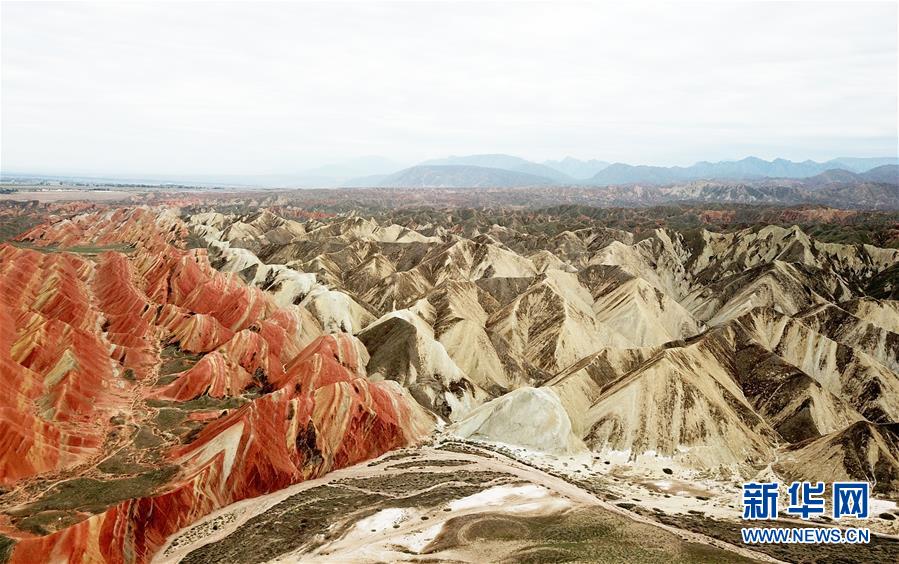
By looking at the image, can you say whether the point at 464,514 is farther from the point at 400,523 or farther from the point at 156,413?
the point at 156,413

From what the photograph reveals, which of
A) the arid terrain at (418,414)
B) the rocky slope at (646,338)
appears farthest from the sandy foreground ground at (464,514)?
the rocky slope at (646,338)

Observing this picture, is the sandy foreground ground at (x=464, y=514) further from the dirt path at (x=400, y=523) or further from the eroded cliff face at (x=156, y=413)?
the eroded cliff face at (x=156, y=413)

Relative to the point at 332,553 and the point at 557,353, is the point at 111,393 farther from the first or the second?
the point at 557,353

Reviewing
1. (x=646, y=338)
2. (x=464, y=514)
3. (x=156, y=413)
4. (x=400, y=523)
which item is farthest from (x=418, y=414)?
(x=646, y=338)

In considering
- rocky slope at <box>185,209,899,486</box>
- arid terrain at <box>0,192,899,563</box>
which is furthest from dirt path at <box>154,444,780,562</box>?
rocky slope at <box>185,209,899,486</box>

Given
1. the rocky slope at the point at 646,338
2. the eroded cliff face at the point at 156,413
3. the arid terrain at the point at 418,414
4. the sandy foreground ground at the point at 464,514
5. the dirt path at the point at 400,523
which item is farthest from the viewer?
the rocky slope at the point at 646,338

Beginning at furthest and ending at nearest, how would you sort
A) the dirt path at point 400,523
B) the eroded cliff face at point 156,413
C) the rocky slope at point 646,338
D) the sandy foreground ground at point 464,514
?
1. the rocky slope at point 646,338
2. the eroded cliff face at point 156,413
3. the dirt path at point 400,523
4. the sandy foreground ground at point 464,514

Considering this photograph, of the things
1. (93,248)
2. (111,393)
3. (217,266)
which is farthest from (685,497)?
(93,248)
